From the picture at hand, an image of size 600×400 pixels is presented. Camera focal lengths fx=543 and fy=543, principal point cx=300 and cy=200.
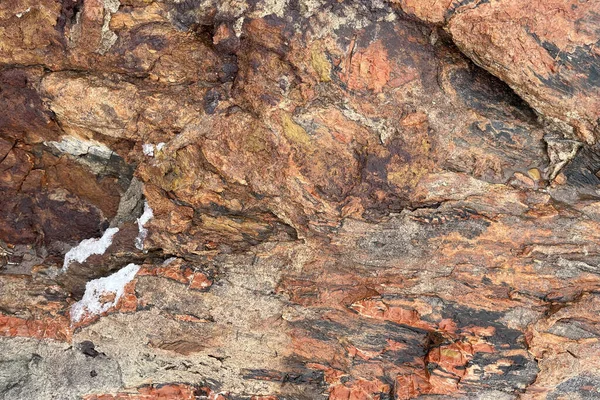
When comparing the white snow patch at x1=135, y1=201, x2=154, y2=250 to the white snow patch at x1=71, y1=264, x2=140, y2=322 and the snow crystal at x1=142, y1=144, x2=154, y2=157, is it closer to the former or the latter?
the white snow patch at x1=71, y1=264, x2=140, y2=322

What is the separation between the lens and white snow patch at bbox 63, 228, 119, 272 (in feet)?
20.0

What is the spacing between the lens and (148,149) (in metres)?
5.19

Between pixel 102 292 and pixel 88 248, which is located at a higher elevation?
pixel 88 248

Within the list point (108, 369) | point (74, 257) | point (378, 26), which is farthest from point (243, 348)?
point (378, 26)

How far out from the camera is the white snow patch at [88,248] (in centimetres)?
609

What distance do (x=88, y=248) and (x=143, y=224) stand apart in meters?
1.00

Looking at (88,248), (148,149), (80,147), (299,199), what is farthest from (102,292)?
(299,199)

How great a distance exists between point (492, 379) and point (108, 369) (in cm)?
451

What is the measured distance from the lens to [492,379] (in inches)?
233

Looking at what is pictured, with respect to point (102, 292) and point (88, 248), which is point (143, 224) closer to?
point (88, 248)

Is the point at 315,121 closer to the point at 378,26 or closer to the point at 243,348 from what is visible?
the point at 378,26

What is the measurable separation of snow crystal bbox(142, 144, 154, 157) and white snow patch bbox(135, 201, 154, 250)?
64 centimetres

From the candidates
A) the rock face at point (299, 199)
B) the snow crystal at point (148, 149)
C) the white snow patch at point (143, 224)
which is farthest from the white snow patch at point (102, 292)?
the snow crystal at point (148, 149)

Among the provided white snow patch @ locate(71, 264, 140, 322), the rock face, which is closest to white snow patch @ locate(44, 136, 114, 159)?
the rock face
